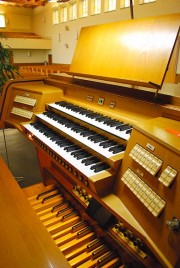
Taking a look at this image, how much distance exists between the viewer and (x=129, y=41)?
160 centimetres

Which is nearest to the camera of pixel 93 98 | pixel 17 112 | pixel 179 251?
pixel 179 251

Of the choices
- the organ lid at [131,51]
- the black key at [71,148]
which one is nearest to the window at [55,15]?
the organ lid at [131,51]

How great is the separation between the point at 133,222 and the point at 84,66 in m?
1.40

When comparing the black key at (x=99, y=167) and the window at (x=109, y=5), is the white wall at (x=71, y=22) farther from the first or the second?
the black key at (x=99, y=167)

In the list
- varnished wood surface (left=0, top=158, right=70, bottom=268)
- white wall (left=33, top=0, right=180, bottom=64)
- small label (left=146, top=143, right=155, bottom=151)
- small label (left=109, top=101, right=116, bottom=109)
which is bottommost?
varnished wood surface (left=0, top=158, right=70, bottom=268)

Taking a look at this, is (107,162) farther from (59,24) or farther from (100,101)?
(59,24)

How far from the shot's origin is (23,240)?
1.01m

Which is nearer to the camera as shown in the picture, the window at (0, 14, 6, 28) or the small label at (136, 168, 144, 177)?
the small label at (136, 168, 144, 177)

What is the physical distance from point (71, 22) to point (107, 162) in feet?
33.1

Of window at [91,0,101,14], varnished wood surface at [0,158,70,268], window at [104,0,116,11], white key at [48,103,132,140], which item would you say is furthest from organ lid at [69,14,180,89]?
window at [91,0,101,14]

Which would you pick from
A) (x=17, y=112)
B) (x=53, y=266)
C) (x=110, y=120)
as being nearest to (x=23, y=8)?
(x=17, y=112)

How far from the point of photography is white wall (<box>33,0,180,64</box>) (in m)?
6.04

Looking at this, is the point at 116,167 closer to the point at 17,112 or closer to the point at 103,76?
the point at 103,76

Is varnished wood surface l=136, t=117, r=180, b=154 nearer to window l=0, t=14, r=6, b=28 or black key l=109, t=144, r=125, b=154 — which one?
black key l=109, t=144, r=125, b=154
